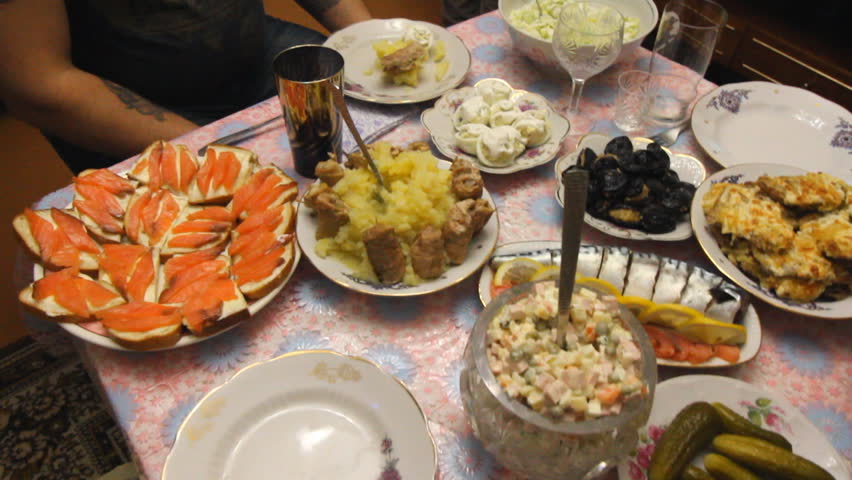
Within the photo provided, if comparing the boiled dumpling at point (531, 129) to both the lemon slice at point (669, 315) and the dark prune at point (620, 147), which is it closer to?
the dark prune at point (620, 147)

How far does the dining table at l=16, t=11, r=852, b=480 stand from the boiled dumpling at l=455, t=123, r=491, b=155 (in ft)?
0.54

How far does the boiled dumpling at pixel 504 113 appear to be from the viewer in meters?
1.64

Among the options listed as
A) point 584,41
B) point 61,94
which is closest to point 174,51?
point 61,94

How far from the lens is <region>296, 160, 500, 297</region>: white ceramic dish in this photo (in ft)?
3.94

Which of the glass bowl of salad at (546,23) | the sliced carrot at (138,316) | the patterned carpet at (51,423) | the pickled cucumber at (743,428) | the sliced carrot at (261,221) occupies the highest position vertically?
the glass bowl of salad at (546,23)

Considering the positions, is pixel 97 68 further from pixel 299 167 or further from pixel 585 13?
pixel 585 13

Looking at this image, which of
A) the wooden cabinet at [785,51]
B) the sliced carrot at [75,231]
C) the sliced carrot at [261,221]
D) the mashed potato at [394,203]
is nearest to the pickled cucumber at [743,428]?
the mashed potato at [394,203]

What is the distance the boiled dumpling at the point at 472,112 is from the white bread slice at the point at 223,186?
0.62 metres

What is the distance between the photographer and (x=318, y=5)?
2.47 m

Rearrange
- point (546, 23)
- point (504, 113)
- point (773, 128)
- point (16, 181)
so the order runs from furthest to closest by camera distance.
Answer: point (16, 181), point (546, 23), point (773, 128), point (504, 113)

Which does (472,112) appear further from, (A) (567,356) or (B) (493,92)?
(A) (567,356)

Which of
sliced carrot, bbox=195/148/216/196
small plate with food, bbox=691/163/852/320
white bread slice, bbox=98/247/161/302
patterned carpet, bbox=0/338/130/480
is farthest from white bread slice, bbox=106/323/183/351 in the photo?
patterned carpet, bbox=0/338/130/480

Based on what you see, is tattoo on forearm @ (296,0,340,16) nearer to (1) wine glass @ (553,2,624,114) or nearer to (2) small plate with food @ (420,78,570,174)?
(2) small plate with food @ (420,78,570,174)

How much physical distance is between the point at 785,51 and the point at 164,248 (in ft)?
13.0
